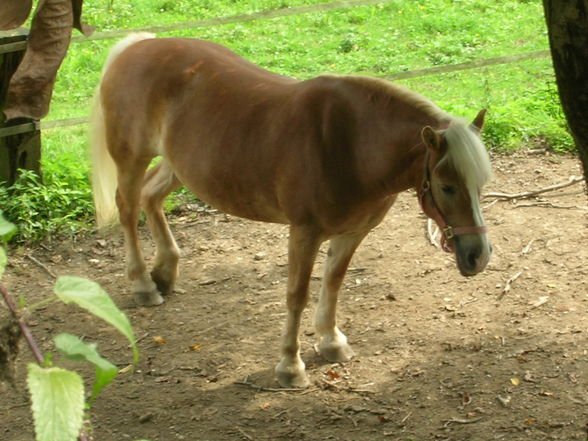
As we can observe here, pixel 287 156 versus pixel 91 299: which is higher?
pixel 91 299

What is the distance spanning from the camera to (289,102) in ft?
13.7

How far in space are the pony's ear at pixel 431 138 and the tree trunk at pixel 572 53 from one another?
33.9 inches

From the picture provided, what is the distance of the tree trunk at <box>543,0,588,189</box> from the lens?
2.55 metres

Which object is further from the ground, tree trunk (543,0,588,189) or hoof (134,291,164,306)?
tree trunk (543,0,588,189)

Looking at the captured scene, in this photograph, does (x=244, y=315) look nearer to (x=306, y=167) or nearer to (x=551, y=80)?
(x=306, y=167)

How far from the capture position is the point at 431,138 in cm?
355

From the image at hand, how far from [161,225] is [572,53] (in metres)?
3.09

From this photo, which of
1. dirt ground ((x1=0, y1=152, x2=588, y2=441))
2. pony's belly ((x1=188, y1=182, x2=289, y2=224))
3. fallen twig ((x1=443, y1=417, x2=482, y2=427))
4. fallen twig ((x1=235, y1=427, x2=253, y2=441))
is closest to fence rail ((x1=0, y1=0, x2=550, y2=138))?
dirt ground ((x1=0, y1=152, x2=588, y2=441))

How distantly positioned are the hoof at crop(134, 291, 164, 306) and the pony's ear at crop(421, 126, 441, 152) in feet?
7.08

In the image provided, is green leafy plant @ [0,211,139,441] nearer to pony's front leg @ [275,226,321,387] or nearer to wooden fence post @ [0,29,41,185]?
pony's front leg @ [275,226,321,387]

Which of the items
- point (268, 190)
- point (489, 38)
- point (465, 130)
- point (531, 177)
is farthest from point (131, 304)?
point (489, 38)

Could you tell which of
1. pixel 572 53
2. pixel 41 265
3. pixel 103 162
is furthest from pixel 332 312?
pixel 572 53

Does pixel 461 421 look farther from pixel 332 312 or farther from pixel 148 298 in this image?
pixel 148 298

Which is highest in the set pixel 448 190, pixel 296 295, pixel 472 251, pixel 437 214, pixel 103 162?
pixel 448 190
